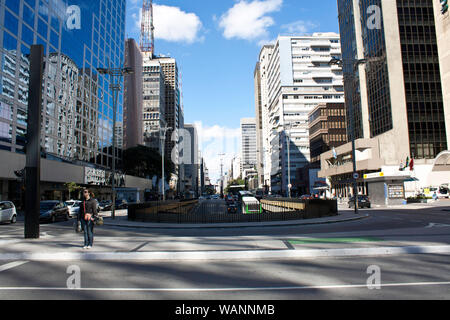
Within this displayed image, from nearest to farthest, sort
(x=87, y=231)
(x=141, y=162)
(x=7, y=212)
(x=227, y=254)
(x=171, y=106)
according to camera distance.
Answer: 1. (x=227, y=254)
2. (x=87, y=231)
3. (x=7, y=212)
4. (x=141, y=162)
5. (x=171, y=106)

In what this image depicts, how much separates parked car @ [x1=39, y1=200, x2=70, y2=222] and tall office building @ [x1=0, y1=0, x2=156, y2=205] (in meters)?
11.6

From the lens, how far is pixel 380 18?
2277 inches

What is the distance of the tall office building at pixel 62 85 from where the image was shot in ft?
143

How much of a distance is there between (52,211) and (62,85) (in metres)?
41.9

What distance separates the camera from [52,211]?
23.9 m

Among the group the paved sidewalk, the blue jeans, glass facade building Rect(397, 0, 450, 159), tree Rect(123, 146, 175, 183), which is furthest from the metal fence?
tree Rect(123, 146, 175, 183)

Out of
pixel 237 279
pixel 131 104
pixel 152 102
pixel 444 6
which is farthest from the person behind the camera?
pixel 152 102

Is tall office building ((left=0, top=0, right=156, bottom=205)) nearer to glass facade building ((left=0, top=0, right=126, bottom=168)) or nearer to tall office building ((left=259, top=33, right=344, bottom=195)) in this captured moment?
glass facade building ((left=0, top=0, right=126, bottom=168))

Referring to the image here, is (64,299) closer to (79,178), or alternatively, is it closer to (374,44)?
(79,178)

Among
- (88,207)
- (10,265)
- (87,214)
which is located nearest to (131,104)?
(88,207)

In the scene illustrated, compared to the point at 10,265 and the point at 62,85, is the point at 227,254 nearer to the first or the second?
the point at 10,265

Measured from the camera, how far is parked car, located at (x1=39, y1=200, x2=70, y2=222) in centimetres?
2303

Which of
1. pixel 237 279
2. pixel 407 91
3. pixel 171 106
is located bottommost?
pixel 237 279
